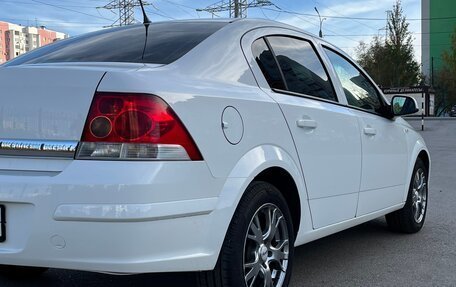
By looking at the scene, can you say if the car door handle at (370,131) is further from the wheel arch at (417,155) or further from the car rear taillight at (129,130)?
the car rear taillight at (129,130)

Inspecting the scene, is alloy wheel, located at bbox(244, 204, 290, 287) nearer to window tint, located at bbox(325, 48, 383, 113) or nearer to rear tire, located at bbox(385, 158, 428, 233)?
window tint, located at bbox(325, 48, 383, 113)

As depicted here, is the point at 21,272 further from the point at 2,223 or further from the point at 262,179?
the point at 262,179

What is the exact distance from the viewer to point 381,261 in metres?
4.48

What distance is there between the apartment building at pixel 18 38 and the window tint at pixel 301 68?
71.7 meters

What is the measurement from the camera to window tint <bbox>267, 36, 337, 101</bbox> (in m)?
3.69

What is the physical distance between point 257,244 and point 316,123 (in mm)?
962

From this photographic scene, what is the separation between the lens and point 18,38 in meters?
78.2

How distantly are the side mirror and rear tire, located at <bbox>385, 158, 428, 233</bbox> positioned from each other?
2.02ft

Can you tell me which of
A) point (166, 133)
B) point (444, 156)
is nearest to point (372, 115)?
point (166, 133)

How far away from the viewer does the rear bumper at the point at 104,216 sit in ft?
8.03

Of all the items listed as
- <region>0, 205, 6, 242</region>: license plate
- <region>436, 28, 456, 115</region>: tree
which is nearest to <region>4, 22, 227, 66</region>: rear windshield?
<region>0, 205, 6, 242</region>: license plate

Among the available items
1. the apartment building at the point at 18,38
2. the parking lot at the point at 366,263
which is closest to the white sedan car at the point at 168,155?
the parking lot at the point at 366,263

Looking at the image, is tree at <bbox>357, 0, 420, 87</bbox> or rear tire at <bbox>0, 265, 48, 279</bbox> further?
tree at <bbox>357, 0, 420, 87</bbox>

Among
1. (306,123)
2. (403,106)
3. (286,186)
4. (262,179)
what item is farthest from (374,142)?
(262,179)
